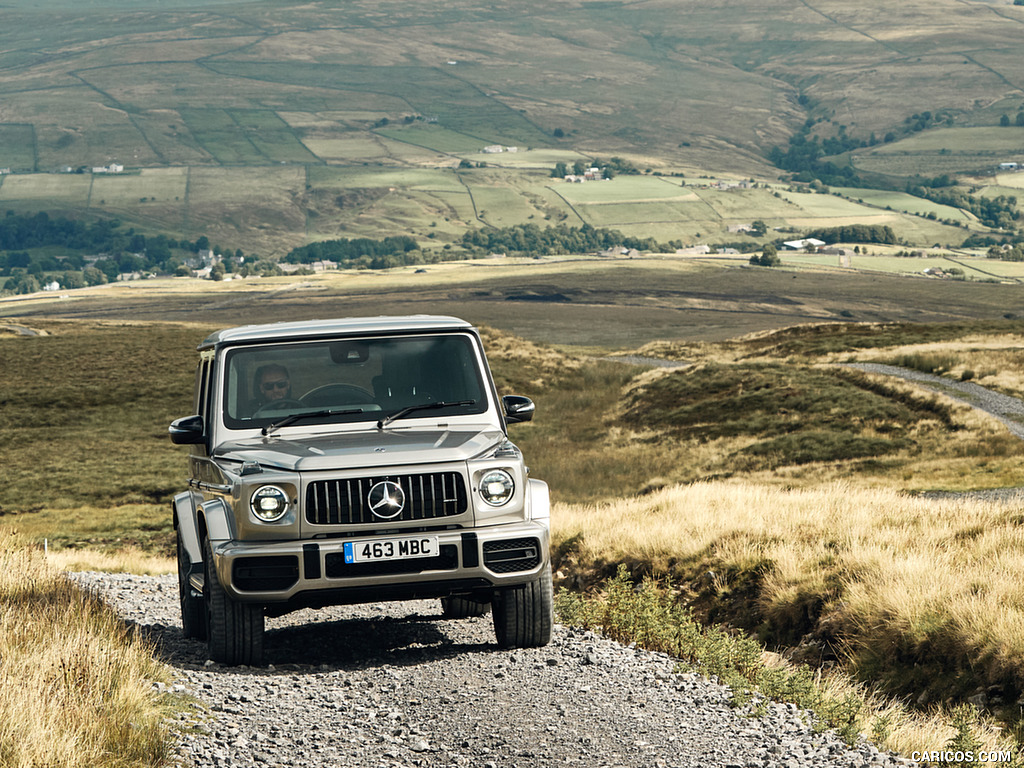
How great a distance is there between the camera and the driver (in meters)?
9.29

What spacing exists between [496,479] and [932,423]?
3025 centimetres

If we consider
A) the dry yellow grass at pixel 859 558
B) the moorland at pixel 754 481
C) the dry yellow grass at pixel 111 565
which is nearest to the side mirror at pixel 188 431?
the moorland at pixel 754 481

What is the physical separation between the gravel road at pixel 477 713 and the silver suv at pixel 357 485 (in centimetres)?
59

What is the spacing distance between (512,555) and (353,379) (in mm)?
2341

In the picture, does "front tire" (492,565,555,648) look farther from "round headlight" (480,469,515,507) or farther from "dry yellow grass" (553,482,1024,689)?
"dry yellow grass" (553,482,1024,689)

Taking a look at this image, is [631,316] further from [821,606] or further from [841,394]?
[821,606]

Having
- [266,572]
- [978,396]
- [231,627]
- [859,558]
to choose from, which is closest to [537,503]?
[266,572]

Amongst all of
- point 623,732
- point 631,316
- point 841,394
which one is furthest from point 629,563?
point 631,316

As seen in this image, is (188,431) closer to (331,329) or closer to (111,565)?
→ (331,329)

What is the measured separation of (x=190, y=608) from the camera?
32.3ft

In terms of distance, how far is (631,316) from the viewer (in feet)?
532

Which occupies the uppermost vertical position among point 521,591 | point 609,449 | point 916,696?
point 521,591

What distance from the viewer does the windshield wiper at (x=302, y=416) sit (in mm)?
8961

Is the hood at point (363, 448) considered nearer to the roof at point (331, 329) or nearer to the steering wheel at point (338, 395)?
the steering wheel at point (338, 395)
